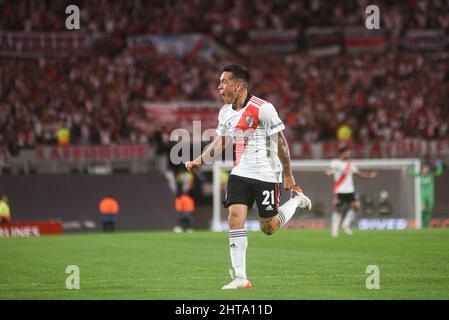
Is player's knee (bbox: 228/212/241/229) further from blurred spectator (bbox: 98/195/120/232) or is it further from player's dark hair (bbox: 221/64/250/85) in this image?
blurred spectator (bbox: 98/195/120/232)

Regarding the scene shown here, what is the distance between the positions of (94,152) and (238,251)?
22.6 m

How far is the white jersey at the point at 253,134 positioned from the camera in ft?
38.1

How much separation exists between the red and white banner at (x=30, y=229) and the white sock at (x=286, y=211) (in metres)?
18.9

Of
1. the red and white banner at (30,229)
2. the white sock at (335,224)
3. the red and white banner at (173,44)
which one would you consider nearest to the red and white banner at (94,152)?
the red and white banner at (30,229)

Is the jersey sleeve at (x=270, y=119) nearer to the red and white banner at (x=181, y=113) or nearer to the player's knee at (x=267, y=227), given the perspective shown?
the player's knee at (x=267, y=227)

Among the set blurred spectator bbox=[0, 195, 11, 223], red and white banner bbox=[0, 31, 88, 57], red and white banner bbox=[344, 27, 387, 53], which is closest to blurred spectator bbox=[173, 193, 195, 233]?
blurred spectator bbox=[0, 195, 11, 223]

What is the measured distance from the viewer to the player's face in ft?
37.8

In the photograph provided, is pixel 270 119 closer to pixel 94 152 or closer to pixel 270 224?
pixel 270 224

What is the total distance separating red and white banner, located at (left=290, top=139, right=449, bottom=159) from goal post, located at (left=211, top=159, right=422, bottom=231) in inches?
31.3

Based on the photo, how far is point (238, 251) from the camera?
11398mm

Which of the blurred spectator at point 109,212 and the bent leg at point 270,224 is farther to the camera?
the blurred spectator at point 109,212

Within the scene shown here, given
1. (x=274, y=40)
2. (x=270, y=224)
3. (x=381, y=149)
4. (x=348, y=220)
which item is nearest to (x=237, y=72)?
(x=270, y=224)

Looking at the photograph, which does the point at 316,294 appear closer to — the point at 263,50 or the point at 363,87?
the point at 363,87
